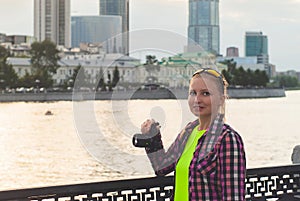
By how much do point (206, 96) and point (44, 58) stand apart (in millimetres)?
67831

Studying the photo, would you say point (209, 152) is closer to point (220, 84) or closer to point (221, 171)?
point (221, 171)

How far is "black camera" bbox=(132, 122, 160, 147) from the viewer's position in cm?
255

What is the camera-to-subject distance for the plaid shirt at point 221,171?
6.86ft

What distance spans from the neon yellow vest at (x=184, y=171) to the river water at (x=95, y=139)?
0.63 feet

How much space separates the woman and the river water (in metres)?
0.21

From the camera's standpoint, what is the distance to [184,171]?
7.26 feet

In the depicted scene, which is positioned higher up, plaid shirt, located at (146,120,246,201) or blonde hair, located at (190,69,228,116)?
blonde hair, located at (190,69,228,116)

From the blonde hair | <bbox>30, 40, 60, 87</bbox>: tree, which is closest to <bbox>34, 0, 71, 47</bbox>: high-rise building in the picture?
<bbox>30, 40, 60, 87</bbox>: tree

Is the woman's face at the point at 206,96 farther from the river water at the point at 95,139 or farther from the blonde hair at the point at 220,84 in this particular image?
the river water at the point at 95,139

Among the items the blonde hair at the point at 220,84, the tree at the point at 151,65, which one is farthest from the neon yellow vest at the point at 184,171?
the tree at the point at 151,65

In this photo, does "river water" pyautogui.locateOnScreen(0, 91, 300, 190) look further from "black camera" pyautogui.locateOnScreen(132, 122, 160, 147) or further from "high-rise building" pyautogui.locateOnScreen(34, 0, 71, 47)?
"high-rise building" pyautogui.locateOnScreen(34, 0, 71, 47)

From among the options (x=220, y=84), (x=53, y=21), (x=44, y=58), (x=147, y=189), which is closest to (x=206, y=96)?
(x=220, y=84)

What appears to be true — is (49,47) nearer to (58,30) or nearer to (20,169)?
(58,30)

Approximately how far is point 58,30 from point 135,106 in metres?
96.4
